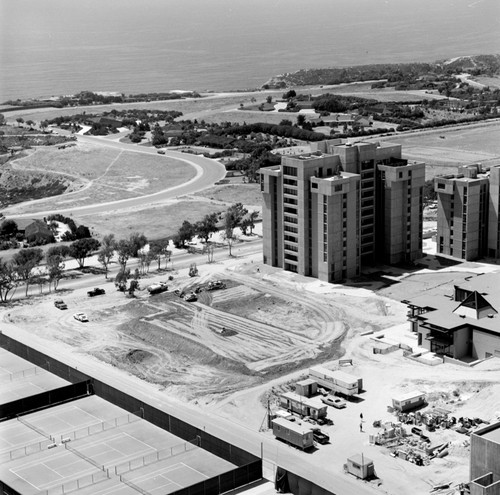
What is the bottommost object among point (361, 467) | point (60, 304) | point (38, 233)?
point (361, 467)

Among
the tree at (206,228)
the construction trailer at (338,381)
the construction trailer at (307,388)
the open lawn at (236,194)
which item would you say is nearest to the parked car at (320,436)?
the construction trailer at (307,388)

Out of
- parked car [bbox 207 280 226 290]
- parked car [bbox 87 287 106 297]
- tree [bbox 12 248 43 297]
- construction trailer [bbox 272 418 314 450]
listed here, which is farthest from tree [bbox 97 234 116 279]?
construction trailer [bbox 272 418 314 450]

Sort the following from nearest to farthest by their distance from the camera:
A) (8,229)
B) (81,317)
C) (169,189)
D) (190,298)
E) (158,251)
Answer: (81,317), (190,298), (158,251), (8,229), (169,189)

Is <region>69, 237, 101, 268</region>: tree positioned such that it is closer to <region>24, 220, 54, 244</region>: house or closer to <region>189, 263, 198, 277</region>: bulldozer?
<region>24, 220, 54, 244</region>: house

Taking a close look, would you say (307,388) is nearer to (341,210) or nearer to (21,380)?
(21,380)

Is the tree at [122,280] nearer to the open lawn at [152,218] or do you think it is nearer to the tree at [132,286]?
the tree at [132,286]

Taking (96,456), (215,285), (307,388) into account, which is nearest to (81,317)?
(215,285)

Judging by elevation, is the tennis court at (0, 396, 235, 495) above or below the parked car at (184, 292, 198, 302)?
above
